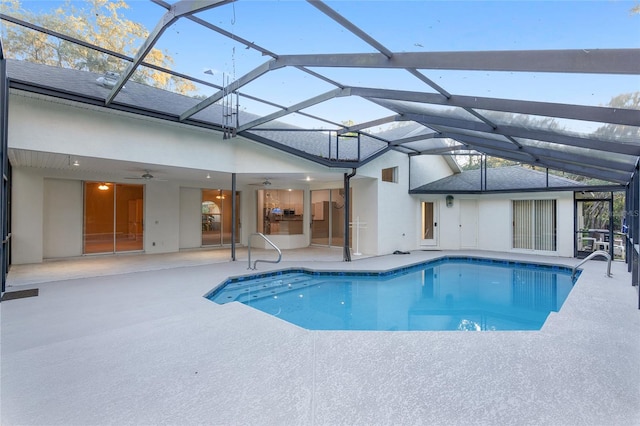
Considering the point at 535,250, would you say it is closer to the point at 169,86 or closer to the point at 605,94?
the point at 605,94

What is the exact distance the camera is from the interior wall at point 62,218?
9.05 meters

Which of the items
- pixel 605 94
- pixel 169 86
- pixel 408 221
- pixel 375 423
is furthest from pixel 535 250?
pixel 169 86

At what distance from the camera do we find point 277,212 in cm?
1273

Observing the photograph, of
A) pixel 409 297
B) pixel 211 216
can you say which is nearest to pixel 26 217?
pixel 211 216

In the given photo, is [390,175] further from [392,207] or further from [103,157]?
[103,157]

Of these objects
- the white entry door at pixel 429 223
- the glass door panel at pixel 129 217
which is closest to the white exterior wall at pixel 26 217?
the glass door panel at pixel 129 217

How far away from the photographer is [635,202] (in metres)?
6.59

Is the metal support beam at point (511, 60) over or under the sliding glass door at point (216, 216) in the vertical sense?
over

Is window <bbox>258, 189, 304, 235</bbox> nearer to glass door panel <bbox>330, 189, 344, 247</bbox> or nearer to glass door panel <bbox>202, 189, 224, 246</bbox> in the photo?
glass door panel <bbox>330, 189, 344, 247</bbox>

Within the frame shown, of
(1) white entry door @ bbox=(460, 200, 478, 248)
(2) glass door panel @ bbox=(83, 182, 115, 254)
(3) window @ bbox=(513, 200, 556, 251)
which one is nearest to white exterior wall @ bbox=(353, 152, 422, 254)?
(1) white entry door @ bbox=(460, 200, 478, 248)

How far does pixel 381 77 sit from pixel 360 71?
1.17 ft

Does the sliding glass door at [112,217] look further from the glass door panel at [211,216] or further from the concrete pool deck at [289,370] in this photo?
the concrete pool deck at [289,370]

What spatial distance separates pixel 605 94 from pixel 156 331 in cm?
554

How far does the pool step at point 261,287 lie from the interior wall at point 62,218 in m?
6.09
